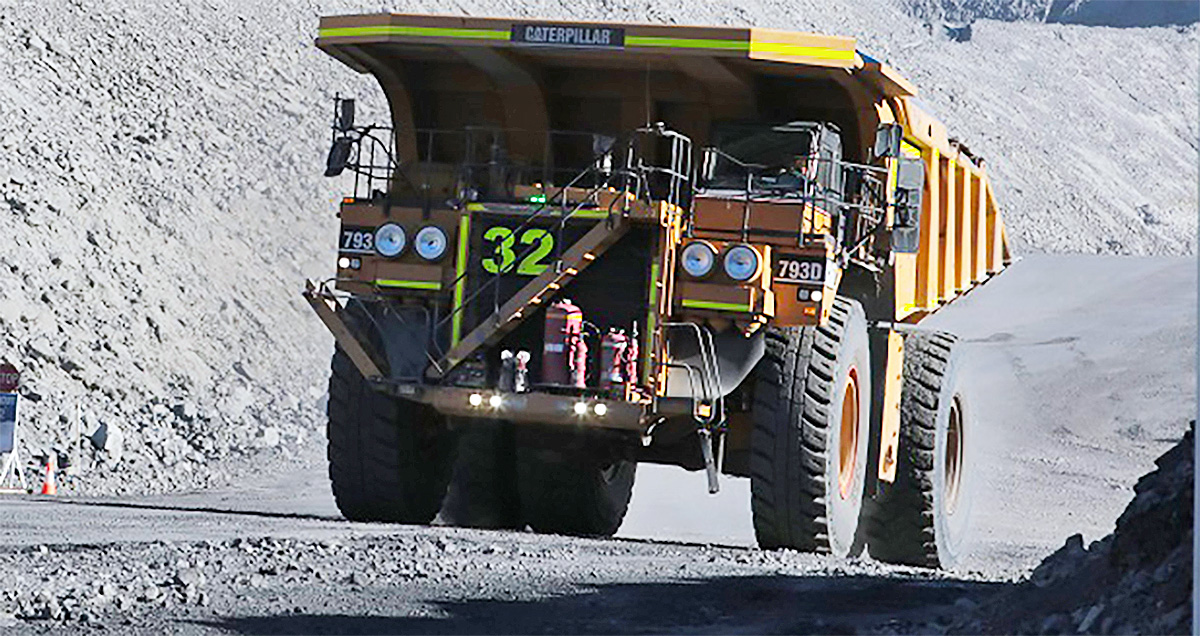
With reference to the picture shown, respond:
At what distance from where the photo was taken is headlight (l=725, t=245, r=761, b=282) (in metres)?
12.6

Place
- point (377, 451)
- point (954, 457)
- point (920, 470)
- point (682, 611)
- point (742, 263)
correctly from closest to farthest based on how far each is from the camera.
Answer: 1. point (682, 611)
2. point (742, 263)
3. point (377, 451)
4. point (920, 470)
5. point (954, 457)

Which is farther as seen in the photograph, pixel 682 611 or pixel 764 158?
pixel 764 158

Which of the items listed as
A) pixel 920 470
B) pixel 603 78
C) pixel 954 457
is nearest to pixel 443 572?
pixel 603 78

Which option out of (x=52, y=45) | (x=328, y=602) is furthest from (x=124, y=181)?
(x=328, y=602)

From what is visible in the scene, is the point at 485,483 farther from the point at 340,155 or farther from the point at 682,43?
the point at 682,43

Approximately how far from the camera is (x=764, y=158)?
13406 mm

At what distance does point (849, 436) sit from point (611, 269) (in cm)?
186

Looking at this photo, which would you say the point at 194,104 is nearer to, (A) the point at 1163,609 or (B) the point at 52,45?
(B) the point at 52,45

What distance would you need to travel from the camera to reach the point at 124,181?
30328mm

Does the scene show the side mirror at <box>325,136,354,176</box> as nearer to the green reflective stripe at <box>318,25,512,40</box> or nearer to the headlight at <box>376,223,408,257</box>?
the headlight at <box>376,223,408,257</box>

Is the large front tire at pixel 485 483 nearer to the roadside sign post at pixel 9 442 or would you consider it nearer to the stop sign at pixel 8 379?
the roadside sign post at pixel 9 442

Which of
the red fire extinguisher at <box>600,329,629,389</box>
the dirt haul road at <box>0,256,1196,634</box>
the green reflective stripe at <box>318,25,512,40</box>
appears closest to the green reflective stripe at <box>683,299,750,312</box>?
the red fire extinguisher at <box>600,329,629,389</box>

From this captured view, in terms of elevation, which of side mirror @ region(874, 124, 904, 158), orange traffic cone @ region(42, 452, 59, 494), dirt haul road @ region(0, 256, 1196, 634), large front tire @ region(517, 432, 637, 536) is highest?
side mirror @ region(874, 124, 904, 158)

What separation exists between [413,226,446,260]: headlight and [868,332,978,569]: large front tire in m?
3.74
